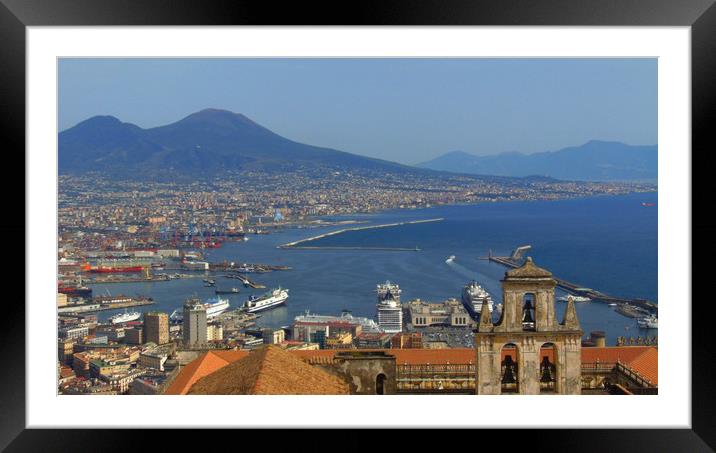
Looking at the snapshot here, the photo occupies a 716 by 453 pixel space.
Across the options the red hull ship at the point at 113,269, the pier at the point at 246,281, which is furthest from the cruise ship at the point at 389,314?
the red hull ship at the point at 113,269

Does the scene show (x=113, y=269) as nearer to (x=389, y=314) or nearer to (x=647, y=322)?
(x=389, y=314)

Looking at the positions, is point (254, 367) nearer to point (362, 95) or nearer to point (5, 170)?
point (5, 170)

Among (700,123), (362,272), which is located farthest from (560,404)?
(362,272)

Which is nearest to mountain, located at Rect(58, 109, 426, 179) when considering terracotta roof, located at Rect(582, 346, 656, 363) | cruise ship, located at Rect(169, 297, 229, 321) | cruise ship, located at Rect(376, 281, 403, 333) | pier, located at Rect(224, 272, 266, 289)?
pier, located at Rect(224, 272, 266, 289)

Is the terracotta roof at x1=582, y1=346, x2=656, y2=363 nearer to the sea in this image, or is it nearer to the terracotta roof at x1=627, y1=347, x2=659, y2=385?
the terracotta roof at x1=627, y1=347, x2=659, y2=385

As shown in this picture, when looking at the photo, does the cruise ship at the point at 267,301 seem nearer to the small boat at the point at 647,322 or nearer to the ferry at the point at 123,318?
the ferry at the point at 123,318

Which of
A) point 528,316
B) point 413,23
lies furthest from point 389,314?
point 413,23
